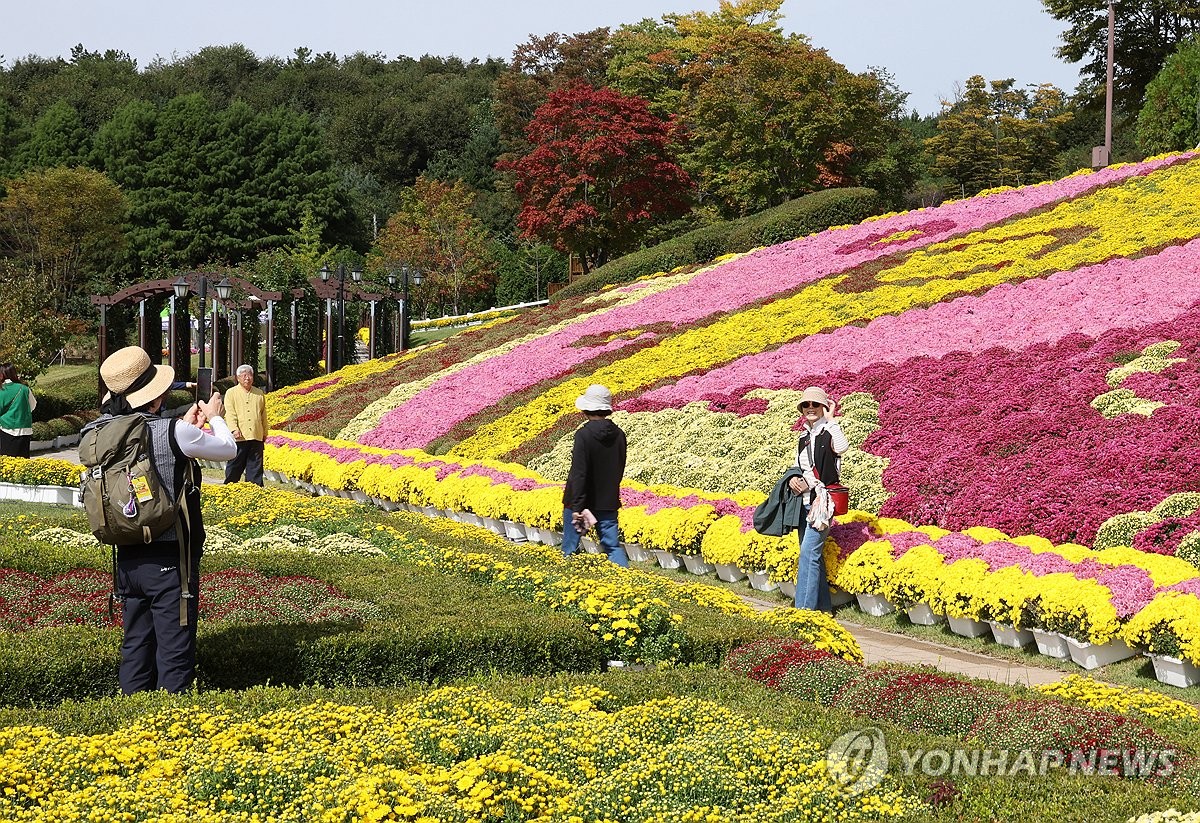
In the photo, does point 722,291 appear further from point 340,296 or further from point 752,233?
point 340,296

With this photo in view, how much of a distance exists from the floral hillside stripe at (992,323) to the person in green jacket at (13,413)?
8635 millimetres

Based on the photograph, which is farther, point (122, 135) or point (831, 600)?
point (122, 135)

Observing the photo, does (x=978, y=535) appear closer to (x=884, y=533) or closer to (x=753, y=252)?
(x=884, y=533)

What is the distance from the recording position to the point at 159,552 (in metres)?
6.32

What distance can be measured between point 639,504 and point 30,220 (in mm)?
50974

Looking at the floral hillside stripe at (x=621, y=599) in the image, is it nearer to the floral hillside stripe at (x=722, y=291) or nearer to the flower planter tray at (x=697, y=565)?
the flower planter tray at (x=697, y=565)

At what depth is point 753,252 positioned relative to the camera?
32.9m

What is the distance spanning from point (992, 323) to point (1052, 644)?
10.8m

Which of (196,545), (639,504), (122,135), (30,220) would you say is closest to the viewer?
(196,545)

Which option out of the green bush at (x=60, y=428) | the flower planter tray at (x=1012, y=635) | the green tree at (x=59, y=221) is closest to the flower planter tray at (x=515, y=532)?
the flower planter tray at (x=1012, y=635)

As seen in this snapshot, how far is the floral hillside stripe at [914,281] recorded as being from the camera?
21266 mm

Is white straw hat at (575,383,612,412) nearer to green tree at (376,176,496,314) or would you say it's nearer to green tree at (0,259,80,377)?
green tree at (0,259,80,377)

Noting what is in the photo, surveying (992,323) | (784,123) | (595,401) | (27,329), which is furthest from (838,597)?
(784,123)

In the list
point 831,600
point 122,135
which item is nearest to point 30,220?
point 122,135
